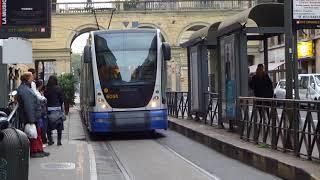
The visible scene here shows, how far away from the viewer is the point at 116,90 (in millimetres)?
16969

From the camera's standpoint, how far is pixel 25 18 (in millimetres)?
16141

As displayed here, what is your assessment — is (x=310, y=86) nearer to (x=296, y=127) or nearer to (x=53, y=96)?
(x=53, y=96)

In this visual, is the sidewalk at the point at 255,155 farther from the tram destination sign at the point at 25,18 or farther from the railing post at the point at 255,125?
the tram destination sign at the point at 25,18

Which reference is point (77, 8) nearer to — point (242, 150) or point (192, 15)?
point (192, 15)

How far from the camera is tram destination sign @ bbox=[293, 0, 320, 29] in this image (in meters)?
11.7

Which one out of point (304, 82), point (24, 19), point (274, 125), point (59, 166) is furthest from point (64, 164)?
point (304, 82)

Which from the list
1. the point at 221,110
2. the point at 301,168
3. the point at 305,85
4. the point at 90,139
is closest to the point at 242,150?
the point at 301,168

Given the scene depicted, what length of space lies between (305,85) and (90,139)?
16.2 metres

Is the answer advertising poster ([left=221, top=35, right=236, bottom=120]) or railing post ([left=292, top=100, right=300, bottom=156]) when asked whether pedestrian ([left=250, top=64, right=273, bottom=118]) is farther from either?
railing post ([left=292, top=100, right=300, bottom=156])

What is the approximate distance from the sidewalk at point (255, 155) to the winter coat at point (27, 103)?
4012mm

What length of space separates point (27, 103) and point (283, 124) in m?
5.01

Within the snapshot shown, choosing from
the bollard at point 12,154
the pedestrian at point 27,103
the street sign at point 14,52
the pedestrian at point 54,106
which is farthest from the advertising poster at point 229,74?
the bollard at point 12,154

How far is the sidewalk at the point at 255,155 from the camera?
29.2ft

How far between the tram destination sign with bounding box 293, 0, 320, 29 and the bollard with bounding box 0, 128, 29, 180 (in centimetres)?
664
